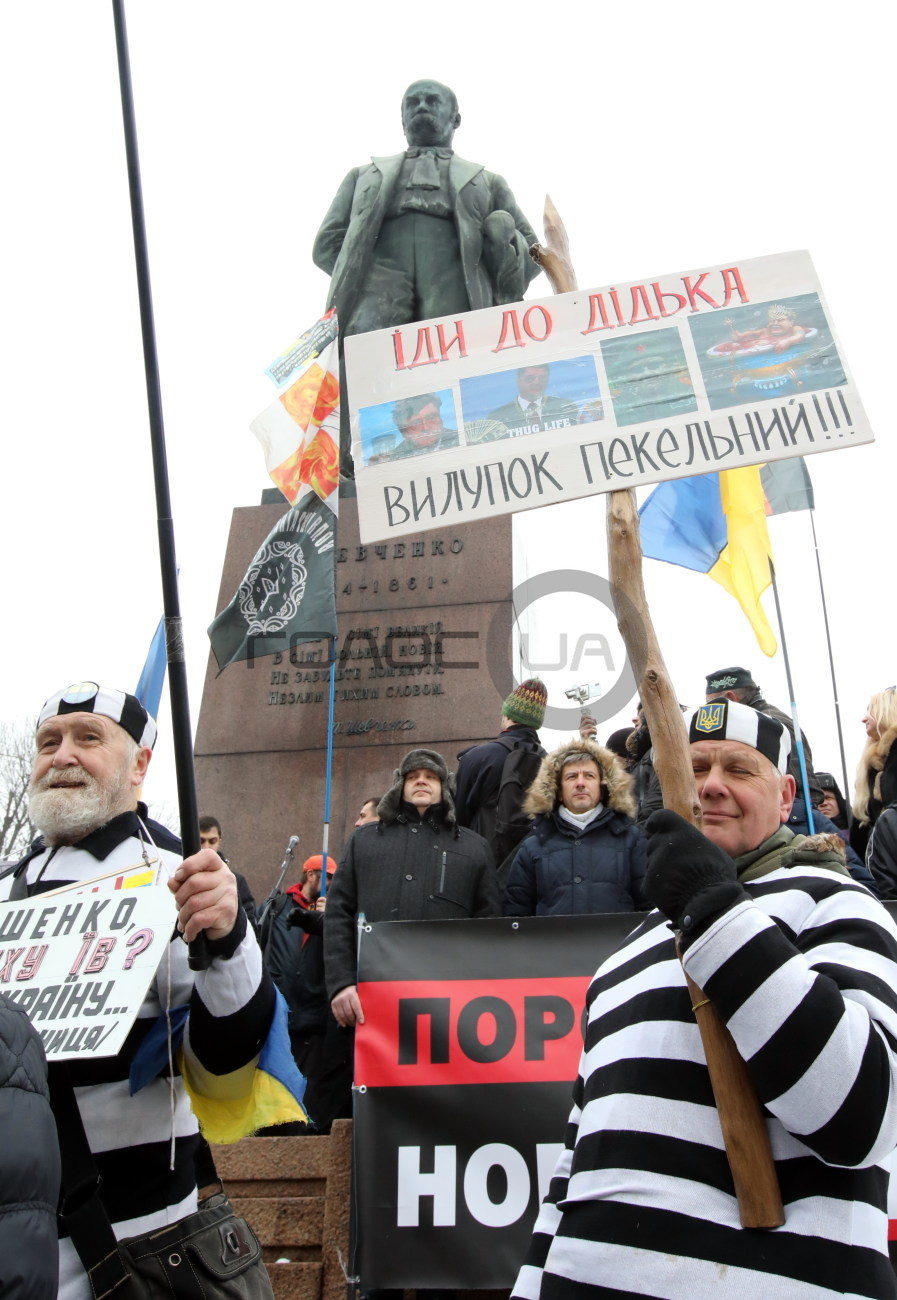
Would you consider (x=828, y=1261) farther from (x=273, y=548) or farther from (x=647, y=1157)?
(x=273, y=548)

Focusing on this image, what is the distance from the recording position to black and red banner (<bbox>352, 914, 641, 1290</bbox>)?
152 inches

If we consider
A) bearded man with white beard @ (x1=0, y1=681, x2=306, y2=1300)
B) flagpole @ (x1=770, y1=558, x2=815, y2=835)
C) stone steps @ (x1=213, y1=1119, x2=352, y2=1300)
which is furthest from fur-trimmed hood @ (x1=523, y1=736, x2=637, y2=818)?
bearded man with white beard @ (x1=0, y1=681, x2=306, y2=1300)

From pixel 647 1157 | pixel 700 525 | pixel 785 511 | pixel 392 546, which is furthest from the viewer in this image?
pixel 392 546

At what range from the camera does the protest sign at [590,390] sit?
128 inches

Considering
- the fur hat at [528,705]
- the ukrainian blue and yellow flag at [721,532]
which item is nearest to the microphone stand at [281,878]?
the fur hat at [528,705]

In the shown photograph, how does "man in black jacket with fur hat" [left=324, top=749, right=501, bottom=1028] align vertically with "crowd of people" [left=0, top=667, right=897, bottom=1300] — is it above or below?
above

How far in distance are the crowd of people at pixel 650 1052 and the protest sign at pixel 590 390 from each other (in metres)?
0.99

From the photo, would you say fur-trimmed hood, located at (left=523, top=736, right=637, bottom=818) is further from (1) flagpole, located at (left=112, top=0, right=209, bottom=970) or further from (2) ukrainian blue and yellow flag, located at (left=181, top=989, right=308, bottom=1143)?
(1) flagpole, located at (left=112, top=0, right=209, bottom=970)

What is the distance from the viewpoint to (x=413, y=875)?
17.3 ft

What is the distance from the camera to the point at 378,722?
28.8 ft

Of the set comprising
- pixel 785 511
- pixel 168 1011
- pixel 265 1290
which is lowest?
pixel 265 1290

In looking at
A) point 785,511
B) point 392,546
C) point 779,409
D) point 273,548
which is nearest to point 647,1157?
point 779,409

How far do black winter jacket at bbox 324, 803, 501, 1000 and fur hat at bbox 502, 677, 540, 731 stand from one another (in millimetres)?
1251

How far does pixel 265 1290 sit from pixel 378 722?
21.0 ft
